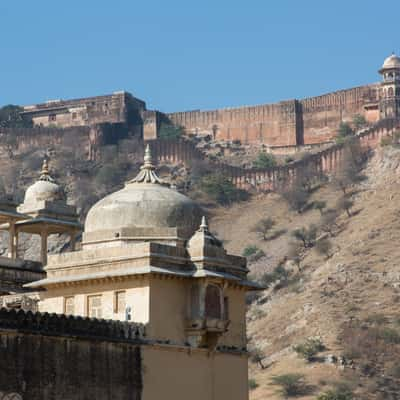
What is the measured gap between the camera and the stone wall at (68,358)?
21875 millimetres

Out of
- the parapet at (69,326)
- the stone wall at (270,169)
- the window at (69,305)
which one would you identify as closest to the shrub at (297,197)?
the stone wall at (270,169)

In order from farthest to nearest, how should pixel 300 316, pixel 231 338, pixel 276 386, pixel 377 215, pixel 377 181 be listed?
pixel 377 181
pixel 377 215
pixel 300 316
pixel 276 386
pixel 231 338

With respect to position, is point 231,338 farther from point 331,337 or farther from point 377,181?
point 377,181

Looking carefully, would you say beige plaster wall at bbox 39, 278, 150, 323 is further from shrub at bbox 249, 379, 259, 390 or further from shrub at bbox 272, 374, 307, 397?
shrub at bbox 249, 379, 259, 390

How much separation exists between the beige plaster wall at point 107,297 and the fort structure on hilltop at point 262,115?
6879cm

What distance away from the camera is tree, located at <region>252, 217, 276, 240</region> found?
86.8 m

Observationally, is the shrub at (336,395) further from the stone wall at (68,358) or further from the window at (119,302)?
the stone wall at (68,358)

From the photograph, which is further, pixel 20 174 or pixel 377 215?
pixel 20 174

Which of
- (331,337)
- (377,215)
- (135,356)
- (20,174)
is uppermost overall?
(20,174)

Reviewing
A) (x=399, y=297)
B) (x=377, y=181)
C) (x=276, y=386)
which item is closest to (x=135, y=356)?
(x=276, y=386)

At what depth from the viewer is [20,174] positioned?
9744 centimetres

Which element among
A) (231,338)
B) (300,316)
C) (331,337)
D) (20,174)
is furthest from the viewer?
(20,174)

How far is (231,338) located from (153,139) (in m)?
75.2

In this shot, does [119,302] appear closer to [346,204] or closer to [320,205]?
[346,204]
